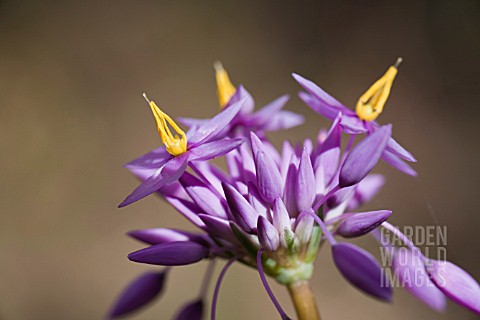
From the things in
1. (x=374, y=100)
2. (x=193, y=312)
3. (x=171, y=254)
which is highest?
(x=374, y=100)

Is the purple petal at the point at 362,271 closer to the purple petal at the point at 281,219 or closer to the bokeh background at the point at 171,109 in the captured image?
the purple petal at the point at 281,219

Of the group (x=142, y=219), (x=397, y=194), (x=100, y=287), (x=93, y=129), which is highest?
(x=93, y=129)

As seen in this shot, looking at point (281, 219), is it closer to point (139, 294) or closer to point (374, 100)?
point (374, 100)

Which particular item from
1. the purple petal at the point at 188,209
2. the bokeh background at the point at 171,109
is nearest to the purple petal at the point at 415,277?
the purple petal at the point at 188,209

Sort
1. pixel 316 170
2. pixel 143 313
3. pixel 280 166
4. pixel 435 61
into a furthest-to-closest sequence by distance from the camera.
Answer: pixel 435 61 < pixel 143 313 < pixel 280 166 < pixel 316 170

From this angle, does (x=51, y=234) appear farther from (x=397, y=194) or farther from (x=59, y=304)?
(x=397, y=194)

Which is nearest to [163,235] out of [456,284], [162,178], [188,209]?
[188,209]

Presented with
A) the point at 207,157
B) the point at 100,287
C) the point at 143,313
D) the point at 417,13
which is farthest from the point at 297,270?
the point at 417,13
